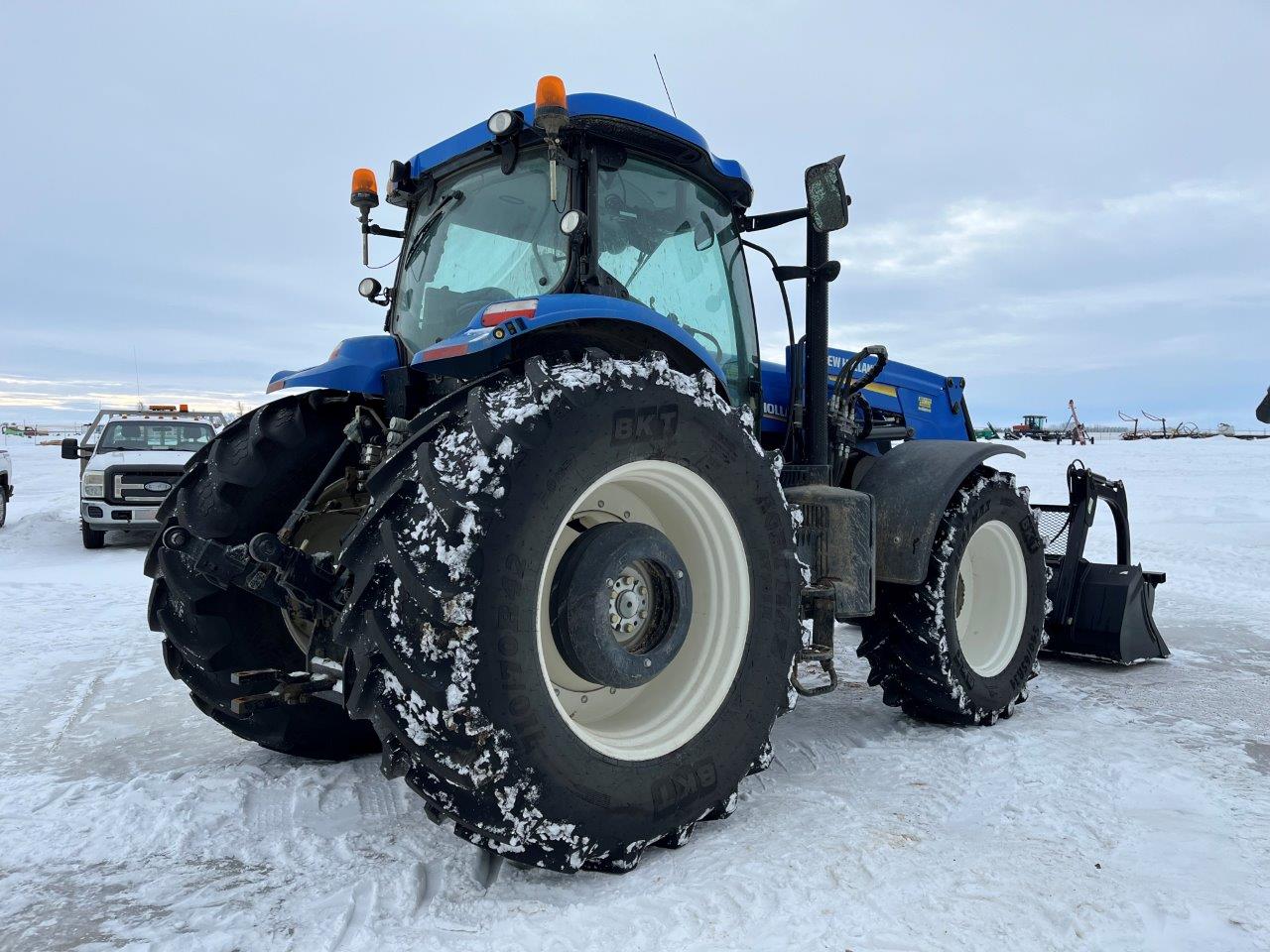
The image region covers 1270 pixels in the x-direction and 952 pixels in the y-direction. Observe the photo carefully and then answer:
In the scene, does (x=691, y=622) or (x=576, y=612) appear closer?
(x=576, y=612)

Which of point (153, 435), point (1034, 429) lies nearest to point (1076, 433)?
point (1034, 429)

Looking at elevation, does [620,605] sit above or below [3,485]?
below

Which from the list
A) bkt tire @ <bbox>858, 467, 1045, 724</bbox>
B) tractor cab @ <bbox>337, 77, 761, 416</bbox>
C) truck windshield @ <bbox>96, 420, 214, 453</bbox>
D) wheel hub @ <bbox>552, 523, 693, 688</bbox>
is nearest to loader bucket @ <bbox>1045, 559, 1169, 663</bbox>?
bkt tire @ <bbox>858, 467, 1045, 724</bbox>

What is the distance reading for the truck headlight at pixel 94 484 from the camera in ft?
34.0

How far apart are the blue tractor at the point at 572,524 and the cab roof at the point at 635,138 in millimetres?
13

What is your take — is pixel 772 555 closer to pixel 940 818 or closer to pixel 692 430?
pixel 692 430

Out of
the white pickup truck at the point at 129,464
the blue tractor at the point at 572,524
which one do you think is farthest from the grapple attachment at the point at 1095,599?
the white pickup truck at the point at 129,464

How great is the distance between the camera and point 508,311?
A: 243 cm

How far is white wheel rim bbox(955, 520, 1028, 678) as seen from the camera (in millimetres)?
4289

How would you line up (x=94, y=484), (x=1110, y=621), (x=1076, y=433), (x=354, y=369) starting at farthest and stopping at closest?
(x=1076, y=433), (x=94, y=484), (x=1110, y=621), (x=354, y=369)

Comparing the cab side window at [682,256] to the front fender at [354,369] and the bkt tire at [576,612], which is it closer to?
the bkt tire at [576,612]

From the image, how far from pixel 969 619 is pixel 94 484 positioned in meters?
10.0

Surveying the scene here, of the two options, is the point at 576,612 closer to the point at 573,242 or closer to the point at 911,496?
the point at 573,242

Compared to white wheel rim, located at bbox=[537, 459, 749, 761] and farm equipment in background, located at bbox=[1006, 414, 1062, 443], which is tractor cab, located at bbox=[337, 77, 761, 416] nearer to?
white wheel rim, located at bbox=[537, 459, 749, 761]
